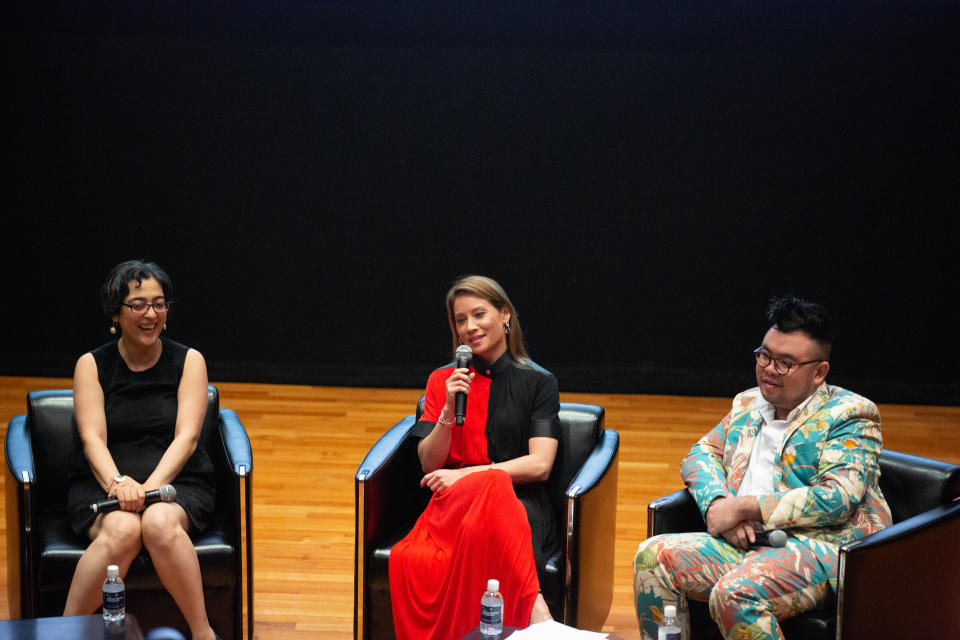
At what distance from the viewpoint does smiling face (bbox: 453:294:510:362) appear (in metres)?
3.23

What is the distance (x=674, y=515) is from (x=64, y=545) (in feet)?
5.66

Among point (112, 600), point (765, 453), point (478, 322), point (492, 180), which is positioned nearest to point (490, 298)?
point (478, 322)

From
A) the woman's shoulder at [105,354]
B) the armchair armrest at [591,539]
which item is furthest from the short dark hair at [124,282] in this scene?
the armchair armrest at [591,539]

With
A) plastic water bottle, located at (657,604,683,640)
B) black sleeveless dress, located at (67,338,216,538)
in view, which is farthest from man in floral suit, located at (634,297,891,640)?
black sleeveless dress, located at (67,338,216,538)

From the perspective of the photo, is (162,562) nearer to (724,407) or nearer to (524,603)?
(524,603)

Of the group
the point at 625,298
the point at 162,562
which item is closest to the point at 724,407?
the point at 625,298

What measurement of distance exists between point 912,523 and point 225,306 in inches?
207

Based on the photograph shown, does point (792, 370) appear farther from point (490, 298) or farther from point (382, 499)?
point (382, 499)

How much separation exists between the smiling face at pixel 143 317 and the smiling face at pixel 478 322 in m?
0.90

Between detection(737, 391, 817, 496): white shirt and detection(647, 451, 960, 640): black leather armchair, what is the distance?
24 cm

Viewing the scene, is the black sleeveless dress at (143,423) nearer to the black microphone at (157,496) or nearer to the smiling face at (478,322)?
the black microphone at (157,496)

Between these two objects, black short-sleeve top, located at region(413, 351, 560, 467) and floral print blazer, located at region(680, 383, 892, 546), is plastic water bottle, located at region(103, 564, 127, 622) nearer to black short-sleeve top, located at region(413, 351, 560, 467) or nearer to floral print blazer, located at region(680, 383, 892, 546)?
black short-sleeve top, located at region(413, 351, 560, 467)

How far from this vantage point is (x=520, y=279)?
276 inches

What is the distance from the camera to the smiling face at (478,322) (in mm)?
3227
